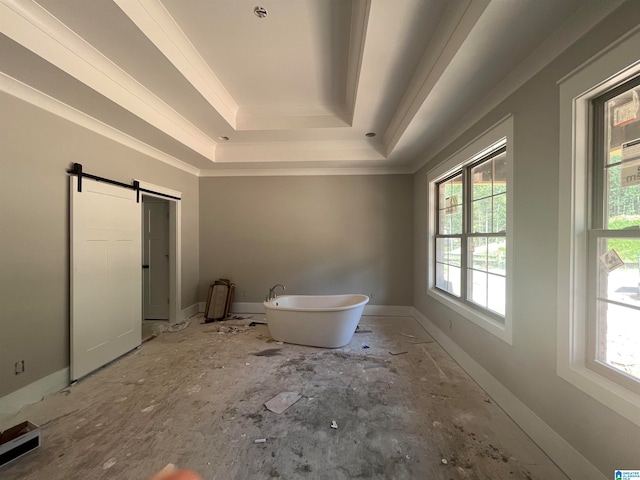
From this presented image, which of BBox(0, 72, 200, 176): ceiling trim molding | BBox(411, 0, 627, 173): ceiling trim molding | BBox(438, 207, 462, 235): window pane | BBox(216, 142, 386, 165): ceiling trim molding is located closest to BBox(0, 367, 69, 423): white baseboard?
BBox(0, 72, 200, 176): ceiling trim molding

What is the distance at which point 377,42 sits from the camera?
185cm

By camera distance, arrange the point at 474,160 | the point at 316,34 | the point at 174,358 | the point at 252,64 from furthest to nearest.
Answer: the point at 174,358 < the point at 474,160 < the point at 252,64 < the point at 316,34

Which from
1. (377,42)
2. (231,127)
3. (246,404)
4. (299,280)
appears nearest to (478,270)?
(377,42)

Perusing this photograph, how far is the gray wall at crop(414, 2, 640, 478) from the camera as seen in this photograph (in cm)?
123

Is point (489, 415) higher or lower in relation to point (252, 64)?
lower

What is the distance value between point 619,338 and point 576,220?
2.03 ft

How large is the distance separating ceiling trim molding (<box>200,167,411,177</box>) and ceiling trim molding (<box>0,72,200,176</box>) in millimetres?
1093

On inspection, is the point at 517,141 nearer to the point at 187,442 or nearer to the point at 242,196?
the point at 187,442

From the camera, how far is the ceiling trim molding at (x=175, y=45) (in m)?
1.68

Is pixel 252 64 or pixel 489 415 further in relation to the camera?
pixel 252 64

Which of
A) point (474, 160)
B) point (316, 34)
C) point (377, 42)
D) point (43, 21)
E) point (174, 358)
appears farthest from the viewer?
point (174, 358)

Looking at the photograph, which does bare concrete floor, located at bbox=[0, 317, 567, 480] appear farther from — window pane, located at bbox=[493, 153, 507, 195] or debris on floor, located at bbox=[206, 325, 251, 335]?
window pane, located at bbox=[493, 153, 507, 195]

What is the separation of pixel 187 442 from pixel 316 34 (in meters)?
3.14

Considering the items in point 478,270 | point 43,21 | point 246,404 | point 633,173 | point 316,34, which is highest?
point 316,34
